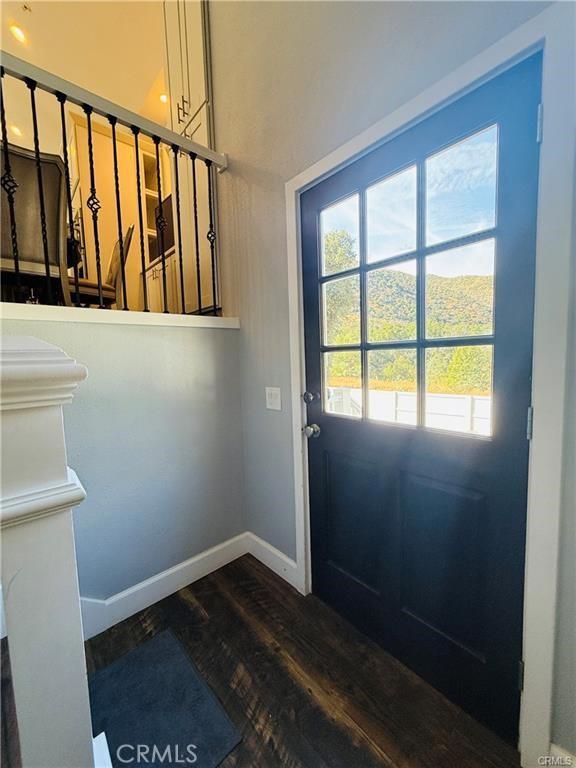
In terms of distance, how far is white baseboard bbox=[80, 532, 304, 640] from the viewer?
1.44 metres

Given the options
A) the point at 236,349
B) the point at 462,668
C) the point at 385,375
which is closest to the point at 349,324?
the point at 385,375

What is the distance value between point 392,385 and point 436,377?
0.17 metres

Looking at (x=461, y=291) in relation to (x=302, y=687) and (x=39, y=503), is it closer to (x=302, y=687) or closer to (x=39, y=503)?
(x=39, y=503)

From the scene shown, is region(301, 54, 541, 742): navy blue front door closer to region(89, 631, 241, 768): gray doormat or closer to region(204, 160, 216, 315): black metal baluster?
region(89, 631, 241, 768): gray doormat

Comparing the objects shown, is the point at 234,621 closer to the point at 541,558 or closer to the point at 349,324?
the point at 541,558

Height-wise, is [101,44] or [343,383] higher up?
[101,44]

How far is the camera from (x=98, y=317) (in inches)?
54.6

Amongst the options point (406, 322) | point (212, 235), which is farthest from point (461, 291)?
point (212, 235)

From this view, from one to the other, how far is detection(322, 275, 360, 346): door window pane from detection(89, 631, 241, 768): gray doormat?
1.42 m

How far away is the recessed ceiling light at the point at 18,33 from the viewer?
3.03 meters

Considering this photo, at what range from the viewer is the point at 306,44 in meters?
1.34

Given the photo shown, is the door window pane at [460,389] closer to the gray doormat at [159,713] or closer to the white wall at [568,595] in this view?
the white wall at [568,595]

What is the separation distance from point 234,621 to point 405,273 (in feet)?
5.42

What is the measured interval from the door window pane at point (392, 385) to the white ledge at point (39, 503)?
1.01 m
